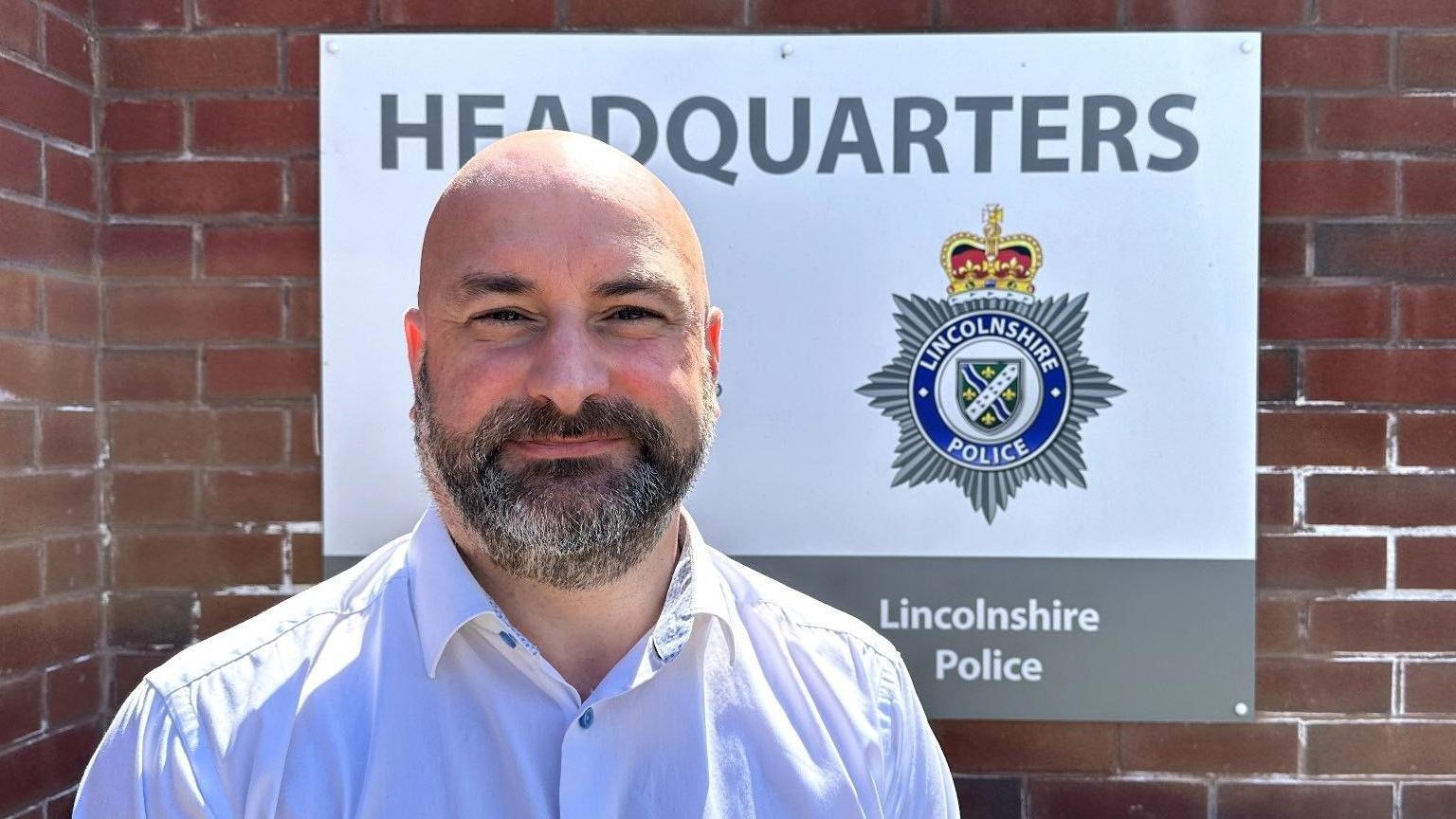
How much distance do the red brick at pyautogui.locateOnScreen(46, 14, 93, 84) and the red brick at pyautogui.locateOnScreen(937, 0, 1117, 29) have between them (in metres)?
→ 1.41

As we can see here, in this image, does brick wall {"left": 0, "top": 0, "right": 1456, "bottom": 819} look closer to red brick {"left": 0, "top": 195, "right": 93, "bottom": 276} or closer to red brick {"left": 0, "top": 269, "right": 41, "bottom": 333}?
red brick {"left": 0, "top": 195, "right": 93, "bottom": 276}

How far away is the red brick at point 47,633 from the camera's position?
201 cm

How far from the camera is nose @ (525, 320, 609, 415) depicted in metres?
1.34

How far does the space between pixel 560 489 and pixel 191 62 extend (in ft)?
5.02

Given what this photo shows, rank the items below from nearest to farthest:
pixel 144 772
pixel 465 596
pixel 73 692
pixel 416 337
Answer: pixel 144 772 < pixel 465 596 < pixel 416 337 < pixel 73 692

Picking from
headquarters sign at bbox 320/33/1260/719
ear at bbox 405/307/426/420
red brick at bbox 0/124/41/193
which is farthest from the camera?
headquarters sign at bbox 320/33/1260/719

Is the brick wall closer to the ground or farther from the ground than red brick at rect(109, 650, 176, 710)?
farther from the ground

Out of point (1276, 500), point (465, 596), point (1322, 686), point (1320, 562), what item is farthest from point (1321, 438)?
point (465, 596)

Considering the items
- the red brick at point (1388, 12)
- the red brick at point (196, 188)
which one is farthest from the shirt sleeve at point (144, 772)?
the red brick at point (1388, 12)

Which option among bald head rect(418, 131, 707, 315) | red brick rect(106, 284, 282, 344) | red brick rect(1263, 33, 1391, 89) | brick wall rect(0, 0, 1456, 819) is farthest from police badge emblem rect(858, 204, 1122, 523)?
red brick rect(106, 284, 282, 344)

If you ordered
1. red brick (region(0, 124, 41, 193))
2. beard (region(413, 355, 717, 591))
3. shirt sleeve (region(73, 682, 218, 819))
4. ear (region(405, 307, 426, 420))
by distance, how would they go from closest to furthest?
shirt sleeve (region(73, 682, 218, 819)) → beard (region(413, 355, 717, 591)) → ear (region(405, 307, 426, 420)) → red brick (region(0, 124, 41, 193))

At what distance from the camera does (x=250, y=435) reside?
2.28 meters

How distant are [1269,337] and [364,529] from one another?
1.94 metres

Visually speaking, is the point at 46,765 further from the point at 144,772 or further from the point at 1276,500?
the point at 1276,500
